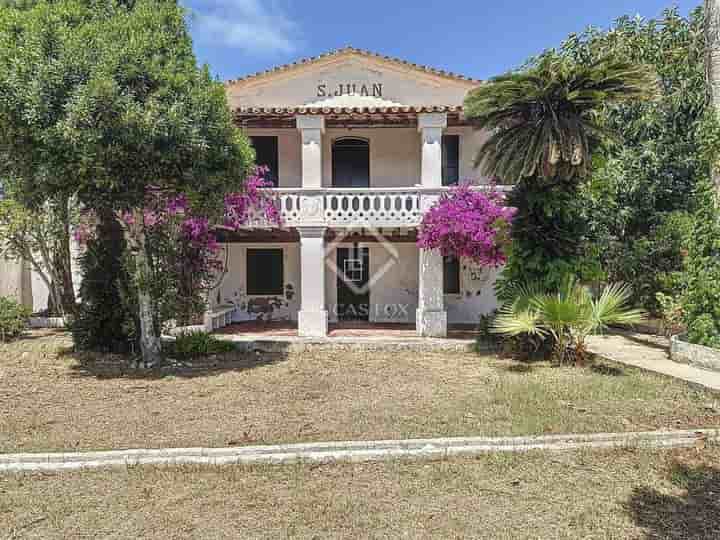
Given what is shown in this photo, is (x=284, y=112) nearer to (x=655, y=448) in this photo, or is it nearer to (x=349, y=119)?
(x=349, y=119)

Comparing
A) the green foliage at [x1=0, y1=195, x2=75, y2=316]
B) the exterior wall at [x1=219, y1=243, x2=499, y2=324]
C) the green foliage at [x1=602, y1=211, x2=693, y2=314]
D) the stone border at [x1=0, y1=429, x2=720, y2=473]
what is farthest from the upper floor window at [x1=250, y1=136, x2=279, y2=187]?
the stone border at [x1=0, y1=429, x2=720, y2=473]

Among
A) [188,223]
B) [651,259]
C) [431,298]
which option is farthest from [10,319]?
[651,259]

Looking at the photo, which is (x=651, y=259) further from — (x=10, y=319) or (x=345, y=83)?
(x=10, y=319)

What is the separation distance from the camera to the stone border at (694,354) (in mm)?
8180

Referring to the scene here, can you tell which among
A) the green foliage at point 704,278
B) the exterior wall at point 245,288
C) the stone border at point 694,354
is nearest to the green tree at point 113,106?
the exterior wall at point 245,288

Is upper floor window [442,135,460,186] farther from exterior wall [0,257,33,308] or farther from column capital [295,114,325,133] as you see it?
exterior wall [0,257,33,308]

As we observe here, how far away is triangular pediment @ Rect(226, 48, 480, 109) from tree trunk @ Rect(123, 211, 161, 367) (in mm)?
7505

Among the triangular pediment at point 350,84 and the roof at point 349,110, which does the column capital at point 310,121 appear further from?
the triangular pediment at point 350,84

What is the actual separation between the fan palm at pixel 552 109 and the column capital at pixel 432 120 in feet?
9.26

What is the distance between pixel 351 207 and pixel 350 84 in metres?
4.84

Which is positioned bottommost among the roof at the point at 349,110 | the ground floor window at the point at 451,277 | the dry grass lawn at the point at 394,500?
the dry grass lawn at the point at 394,500

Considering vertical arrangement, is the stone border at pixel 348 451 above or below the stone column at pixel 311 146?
below

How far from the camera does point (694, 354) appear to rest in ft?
28.2

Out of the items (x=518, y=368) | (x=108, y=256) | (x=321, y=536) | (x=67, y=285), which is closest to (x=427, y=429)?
(x=321, y=536)
